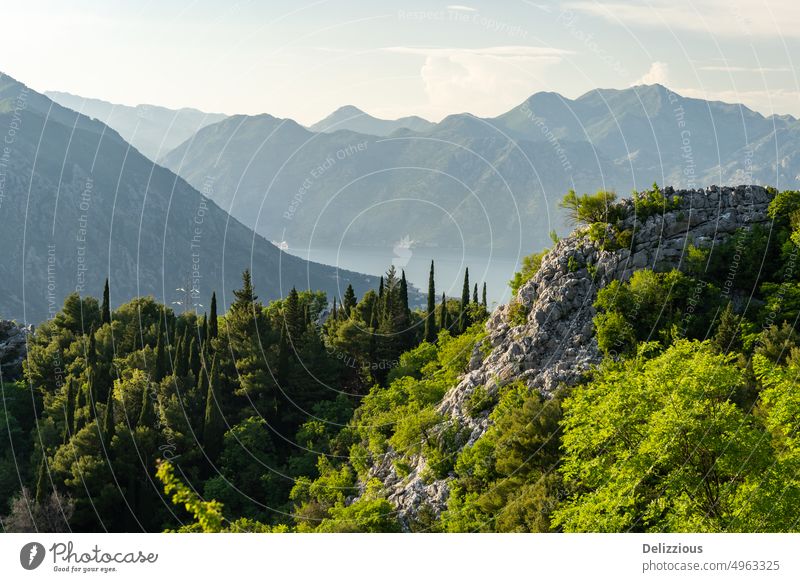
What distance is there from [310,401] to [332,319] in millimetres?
25613

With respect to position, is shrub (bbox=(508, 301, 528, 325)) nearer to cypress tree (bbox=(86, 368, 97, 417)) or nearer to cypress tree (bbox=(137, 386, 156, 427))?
cypress tree (bbox=(137, 386, 156, 427))

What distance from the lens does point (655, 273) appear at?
60531 millimetres

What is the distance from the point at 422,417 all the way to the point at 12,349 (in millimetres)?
72474

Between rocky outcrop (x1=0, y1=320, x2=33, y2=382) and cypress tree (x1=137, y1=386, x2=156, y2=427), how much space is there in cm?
3706

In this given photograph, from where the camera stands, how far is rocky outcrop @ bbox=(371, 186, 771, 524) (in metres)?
59.7

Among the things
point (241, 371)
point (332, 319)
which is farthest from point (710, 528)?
point (332, 319)

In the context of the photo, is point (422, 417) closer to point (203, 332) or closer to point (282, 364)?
point (282, 364)

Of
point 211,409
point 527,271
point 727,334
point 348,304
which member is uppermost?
point 527,271

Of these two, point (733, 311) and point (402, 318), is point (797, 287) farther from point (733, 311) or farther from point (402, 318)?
point (402, 318)

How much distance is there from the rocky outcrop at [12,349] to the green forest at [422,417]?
11.4 ft

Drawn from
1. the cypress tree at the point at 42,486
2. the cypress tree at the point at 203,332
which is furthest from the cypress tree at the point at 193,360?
the cypress tree at the point at 42,486

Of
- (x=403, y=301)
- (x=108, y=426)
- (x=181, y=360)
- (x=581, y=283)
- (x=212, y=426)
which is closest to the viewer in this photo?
(x=581, y=283)

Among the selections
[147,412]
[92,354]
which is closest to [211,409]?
[147,412]

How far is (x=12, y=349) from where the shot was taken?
366 feet
